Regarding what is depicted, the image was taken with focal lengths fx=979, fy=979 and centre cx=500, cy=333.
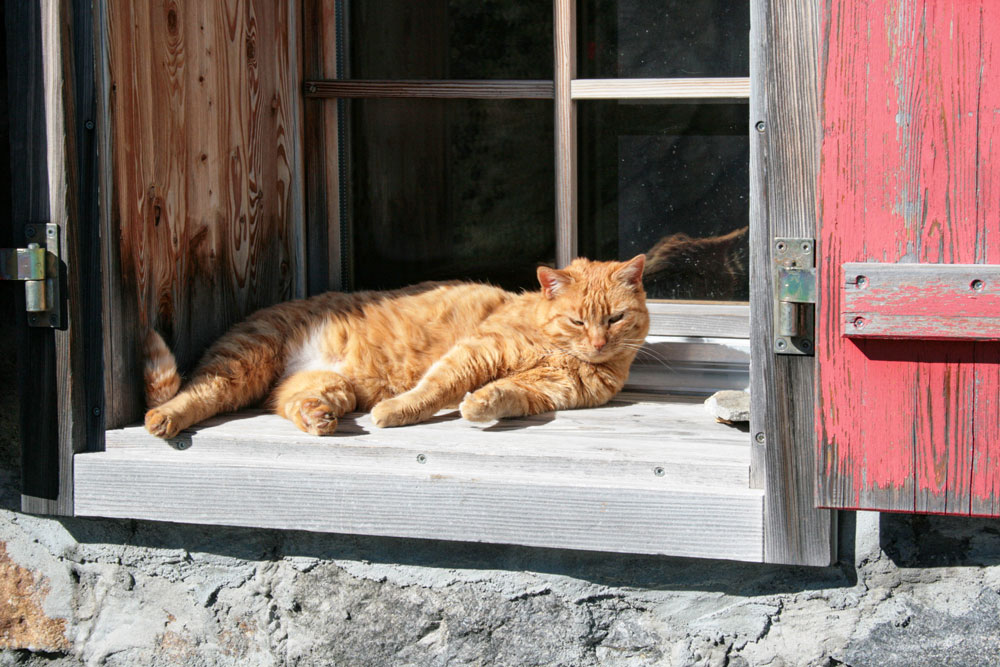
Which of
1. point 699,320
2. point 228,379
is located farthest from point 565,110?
point 228,379

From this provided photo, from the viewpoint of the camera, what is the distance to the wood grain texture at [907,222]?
1.88 metres

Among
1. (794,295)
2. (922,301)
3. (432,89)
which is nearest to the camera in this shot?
(922,301)

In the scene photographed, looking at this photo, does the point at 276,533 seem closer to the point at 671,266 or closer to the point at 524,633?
the point at 524,633

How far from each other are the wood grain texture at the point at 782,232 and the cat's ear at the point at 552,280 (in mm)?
879

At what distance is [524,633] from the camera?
2346 millimetres

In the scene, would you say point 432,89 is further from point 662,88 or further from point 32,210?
point 32,210

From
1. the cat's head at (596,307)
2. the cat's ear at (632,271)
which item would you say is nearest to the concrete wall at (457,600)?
the cat's head at (596,307)

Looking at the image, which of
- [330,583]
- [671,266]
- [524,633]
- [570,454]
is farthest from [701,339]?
[330,583]

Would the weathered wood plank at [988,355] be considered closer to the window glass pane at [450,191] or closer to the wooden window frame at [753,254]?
the wooden window frame at [753,254]

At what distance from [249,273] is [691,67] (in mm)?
1493

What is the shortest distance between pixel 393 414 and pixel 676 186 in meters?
1.11

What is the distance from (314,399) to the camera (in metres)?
2.61

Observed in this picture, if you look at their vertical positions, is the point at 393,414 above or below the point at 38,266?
below

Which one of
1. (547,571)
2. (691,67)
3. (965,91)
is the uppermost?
(691,67)
